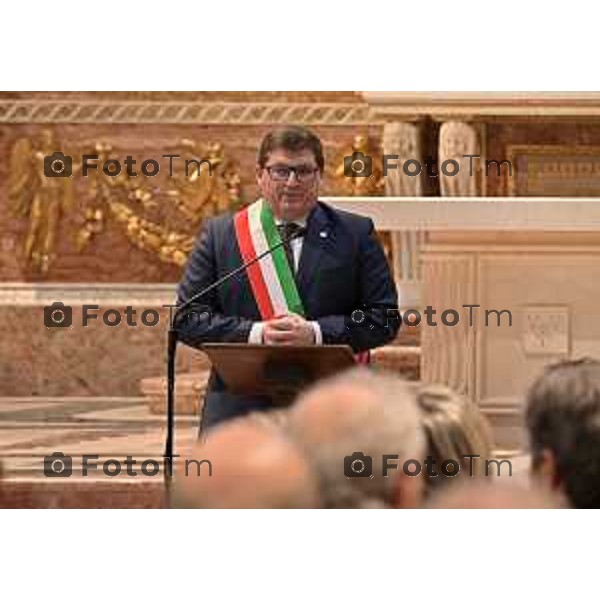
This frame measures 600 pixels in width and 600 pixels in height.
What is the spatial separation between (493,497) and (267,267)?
1334mm

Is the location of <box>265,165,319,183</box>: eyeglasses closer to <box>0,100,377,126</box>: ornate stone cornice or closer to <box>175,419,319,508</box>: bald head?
<box>175,419,319,508</box>: bald head

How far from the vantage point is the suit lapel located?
5969 millimetres

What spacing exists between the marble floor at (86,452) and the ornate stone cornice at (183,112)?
1.24 metres

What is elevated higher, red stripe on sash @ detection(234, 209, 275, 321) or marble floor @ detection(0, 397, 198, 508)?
red stripe on sash @ detection(234, 209, 275, 321)

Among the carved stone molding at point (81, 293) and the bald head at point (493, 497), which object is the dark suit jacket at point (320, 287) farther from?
the carved stone molding at point (81, 293)

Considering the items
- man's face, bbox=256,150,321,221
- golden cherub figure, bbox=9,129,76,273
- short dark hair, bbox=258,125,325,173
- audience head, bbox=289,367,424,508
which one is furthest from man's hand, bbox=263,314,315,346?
golden cherub figure, bbox=9,129,76,273

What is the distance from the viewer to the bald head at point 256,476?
4797 mm

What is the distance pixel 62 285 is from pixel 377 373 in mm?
4213

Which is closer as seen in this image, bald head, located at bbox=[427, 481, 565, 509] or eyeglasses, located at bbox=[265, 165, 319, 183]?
bald head, located at bbox=[427, 481, 565, 509]

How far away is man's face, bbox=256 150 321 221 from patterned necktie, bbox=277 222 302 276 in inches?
1.0

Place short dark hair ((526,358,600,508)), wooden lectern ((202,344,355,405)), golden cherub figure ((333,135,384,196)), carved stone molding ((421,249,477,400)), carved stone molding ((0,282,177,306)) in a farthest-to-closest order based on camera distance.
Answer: carved stone molding ((0,282,177,306)) < golden cherub figure ((333,135,384,196)) < carved stone molding ((421,249,477,400)) < wooden lectern ((202,344,355,405)) < short dark hair ((526,358,600,508))

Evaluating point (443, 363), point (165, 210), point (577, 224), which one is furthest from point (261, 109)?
point (443, 363)

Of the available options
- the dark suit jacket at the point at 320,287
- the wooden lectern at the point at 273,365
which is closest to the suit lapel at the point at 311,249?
the dark suit jacket at the point at 320,287

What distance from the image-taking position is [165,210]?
9.03 meters
